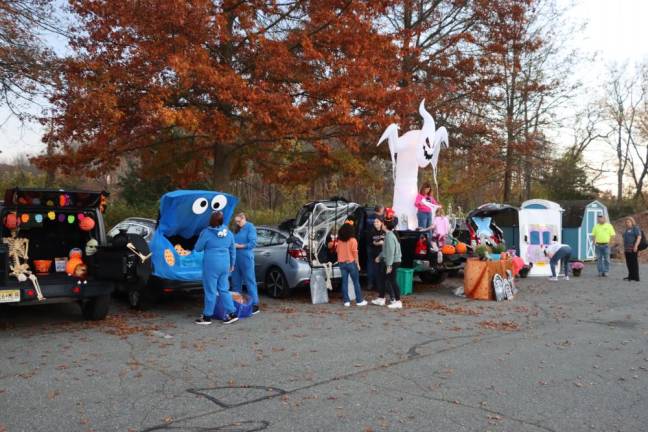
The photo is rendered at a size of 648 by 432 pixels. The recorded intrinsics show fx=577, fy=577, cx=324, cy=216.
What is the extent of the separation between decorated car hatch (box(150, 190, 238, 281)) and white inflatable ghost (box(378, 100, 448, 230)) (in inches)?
184

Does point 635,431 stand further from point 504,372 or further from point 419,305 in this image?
point 419,305

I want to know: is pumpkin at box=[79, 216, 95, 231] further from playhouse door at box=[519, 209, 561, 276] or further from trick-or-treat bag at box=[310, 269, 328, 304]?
playhouse door at box=[519, 209, 561, 276]

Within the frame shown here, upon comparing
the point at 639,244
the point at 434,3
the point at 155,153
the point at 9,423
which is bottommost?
the point at 9,423

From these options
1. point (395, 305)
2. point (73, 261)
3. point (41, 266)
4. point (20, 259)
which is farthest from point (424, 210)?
point (20, 259)

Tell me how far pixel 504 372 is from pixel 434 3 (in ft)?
55.9

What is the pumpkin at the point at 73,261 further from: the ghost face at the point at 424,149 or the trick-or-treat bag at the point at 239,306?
the ghost face at the point at 424,149

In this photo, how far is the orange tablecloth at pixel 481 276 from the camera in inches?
469

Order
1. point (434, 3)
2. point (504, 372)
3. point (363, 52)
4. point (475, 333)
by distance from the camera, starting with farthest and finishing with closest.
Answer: point (434, 3), point (363, 52), point (475, 333), point (504, 372)

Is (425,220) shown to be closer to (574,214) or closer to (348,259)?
(348,259)

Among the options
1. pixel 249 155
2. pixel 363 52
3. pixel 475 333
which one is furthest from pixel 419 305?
pixel 249 155

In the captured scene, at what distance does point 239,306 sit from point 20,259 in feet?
11.2

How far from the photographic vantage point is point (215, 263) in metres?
8.88

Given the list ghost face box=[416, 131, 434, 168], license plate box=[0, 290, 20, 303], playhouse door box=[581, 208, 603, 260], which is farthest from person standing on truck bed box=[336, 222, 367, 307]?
playhouse door box=[581, 208, 603, 260]

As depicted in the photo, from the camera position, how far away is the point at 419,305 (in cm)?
1109
